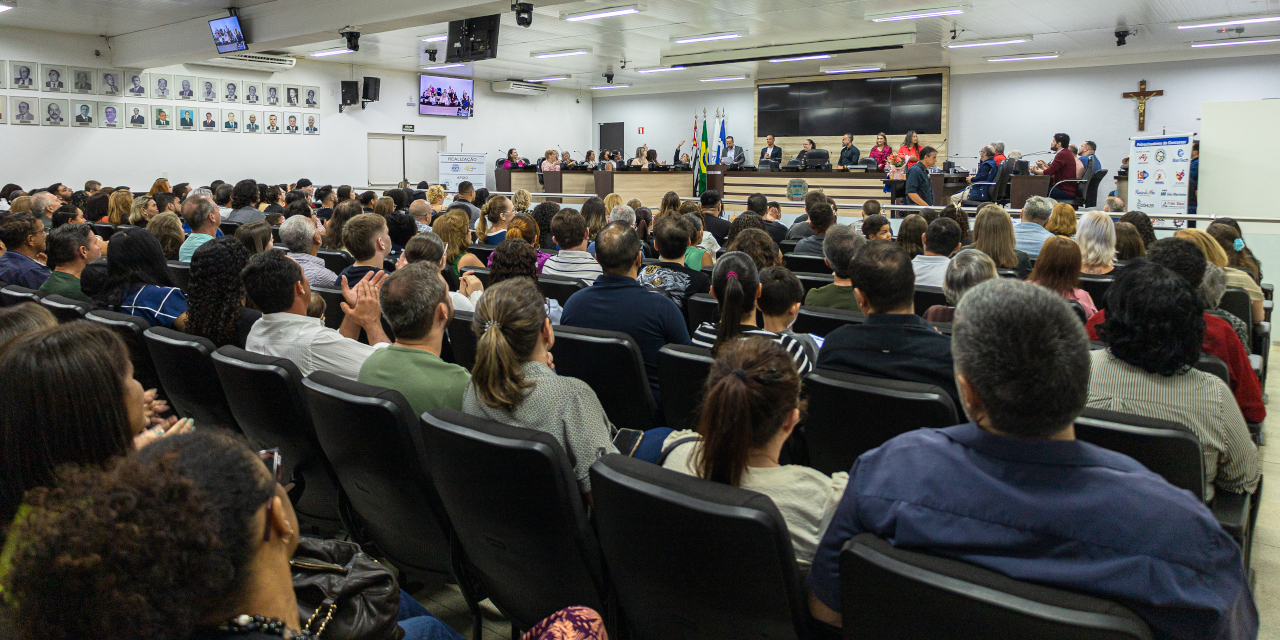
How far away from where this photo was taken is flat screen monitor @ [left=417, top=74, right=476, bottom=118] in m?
16.4

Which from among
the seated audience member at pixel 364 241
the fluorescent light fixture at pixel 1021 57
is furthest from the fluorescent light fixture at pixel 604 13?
the fluorescent light fixture at pixel 1021 57

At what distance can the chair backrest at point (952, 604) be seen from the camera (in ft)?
3.06

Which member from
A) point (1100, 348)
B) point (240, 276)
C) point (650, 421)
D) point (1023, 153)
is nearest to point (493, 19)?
point (240, 276)

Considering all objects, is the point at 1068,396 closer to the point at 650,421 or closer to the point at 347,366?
the point at 650,421

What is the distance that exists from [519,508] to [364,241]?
253 cm

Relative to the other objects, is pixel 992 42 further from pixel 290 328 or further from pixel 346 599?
pixel 346 599

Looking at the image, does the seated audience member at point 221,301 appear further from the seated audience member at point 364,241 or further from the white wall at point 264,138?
the white wall at point 264,138

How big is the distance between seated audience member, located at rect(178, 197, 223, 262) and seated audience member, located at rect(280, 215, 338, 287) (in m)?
0.95

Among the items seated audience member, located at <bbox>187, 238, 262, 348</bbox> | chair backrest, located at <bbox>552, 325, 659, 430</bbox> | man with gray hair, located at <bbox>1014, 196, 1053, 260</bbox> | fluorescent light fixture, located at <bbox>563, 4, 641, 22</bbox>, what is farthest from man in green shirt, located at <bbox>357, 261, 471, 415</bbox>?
fluorescent light fixture, located at <bbox>563, 4, 641, 22</bbox>

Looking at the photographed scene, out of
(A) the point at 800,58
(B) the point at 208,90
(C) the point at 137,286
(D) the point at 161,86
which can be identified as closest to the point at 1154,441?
(C) the point at 137,286

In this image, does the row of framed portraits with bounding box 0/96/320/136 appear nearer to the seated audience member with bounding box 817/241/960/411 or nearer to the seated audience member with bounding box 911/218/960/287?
the seated audience member with bounding box 911/218/960/287

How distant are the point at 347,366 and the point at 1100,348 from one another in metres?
2.27

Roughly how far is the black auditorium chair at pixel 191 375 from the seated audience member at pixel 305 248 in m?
1.75

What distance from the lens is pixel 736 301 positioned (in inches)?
97.7
